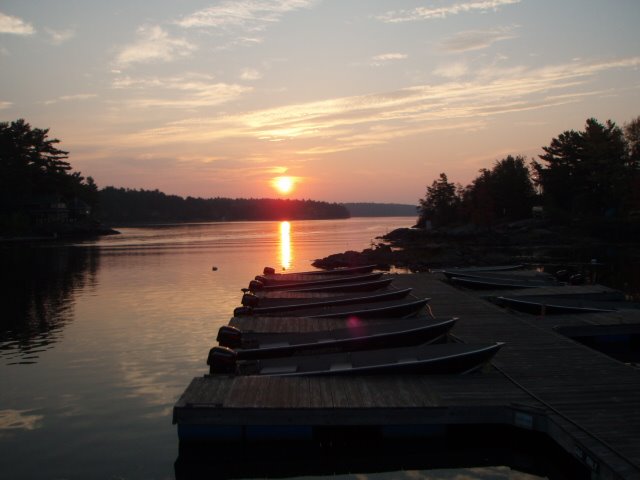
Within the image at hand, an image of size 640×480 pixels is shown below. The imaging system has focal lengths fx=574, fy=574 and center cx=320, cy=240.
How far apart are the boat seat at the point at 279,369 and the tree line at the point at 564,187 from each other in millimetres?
68137

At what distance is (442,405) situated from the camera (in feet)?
39.2

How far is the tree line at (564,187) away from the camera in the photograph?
76.8 meters

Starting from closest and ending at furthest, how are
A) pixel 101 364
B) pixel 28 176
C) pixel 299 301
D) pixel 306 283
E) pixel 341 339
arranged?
pixel 341 339, pixel 101 364, pixel 299 301, pixel 306 283, pixel 28 176

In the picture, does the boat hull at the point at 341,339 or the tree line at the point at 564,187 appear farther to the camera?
the tree line at the point at 564,187

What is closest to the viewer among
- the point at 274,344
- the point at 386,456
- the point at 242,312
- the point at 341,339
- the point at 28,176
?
the point at 386,456

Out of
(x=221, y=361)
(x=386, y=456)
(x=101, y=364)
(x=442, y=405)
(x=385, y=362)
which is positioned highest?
(x=221, y=361)

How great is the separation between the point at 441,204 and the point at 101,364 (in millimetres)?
87805

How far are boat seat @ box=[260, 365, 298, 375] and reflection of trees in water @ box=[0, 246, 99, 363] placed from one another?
10235mm

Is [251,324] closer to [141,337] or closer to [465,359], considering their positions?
[141,337]

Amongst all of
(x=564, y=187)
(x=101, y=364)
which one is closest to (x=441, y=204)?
(x=564, y=187)

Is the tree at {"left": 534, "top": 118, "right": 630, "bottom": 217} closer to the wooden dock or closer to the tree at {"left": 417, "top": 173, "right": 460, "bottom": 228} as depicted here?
the tree at {"left": 417, "top": 173, "right": 460, "bottom": 228}

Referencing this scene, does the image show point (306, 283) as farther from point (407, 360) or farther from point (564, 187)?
point (564, 187)

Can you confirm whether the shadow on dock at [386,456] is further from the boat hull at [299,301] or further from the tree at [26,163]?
the tree at [26,163]

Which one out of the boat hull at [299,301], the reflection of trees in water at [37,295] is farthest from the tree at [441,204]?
the boat hull at [299,301]
